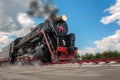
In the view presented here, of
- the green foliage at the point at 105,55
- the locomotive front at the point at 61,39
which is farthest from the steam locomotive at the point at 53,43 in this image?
the green foliage at the point at 105,55

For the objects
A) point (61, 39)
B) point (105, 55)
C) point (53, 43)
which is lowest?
point (105, 55)

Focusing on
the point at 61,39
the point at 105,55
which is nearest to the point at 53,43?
the point at 61,39

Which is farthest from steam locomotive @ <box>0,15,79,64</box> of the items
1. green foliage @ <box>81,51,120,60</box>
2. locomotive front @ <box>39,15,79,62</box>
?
green foliage @ <box>81,51,120,60</box>

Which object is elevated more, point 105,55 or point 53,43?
point 53,43

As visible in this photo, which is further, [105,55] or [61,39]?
[105,55]

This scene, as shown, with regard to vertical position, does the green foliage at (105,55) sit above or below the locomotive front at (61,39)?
below

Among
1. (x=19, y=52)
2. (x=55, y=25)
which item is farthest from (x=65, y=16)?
(x=19, y=52)

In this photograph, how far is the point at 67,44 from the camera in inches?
1179

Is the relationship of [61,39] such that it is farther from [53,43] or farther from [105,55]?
[105,55]

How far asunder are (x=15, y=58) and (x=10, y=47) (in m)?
2.73

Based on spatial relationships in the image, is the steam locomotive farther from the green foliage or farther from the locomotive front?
the green foliage

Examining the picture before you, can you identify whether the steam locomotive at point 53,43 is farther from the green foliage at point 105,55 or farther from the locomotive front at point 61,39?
the green foliage at point 105,55

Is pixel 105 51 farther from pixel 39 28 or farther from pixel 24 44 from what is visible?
pixel 24 44

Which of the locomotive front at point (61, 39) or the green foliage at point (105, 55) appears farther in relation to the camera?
the green foliage at point (105, 55)
